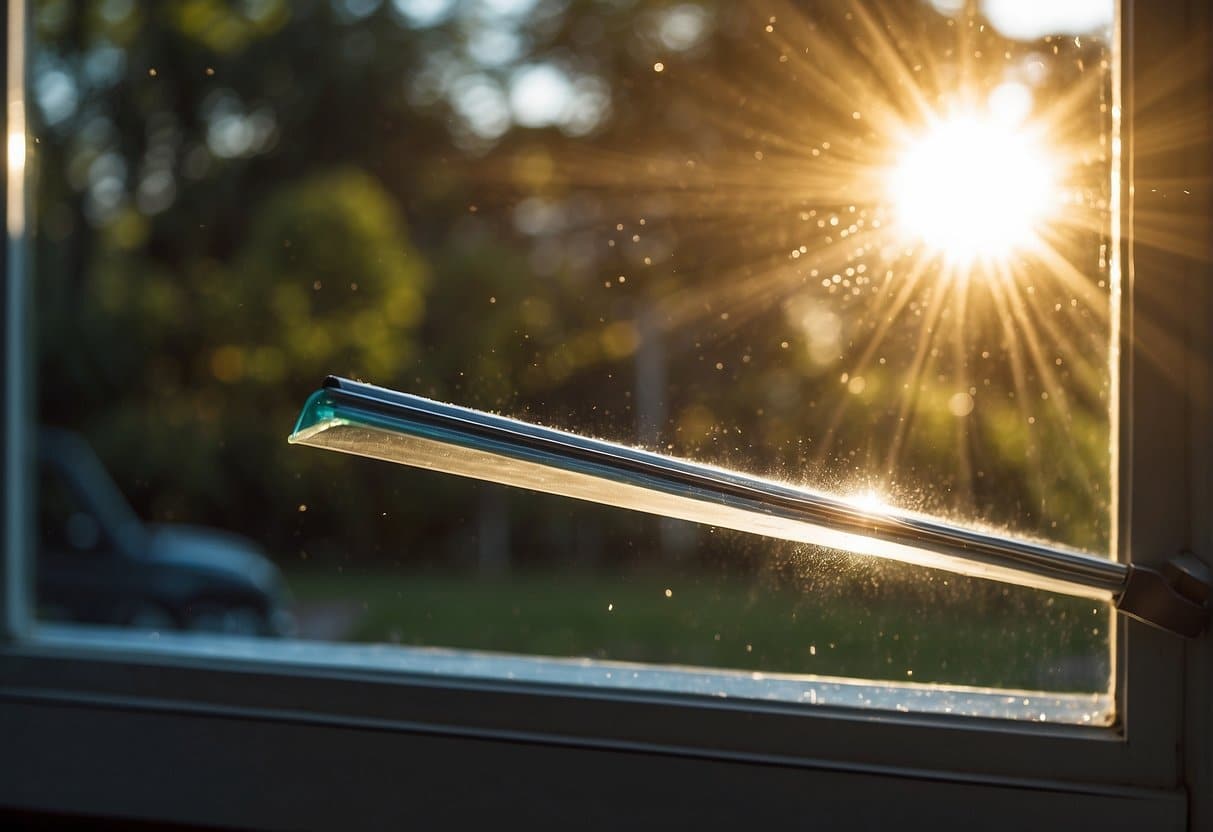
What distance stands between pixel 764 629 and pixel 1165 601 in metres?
0.29

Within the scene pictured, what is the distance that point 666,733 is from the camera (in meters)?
0.72

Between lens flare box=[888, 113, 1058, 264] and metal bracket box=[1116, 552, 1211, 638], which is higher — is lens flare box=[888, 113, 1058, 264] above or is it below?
above

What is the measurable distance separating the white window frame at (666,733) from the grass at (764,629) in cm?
6

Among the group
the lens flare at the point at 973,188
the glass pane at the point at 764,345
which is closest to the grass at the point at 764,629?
the glass pane at the point at 764,345

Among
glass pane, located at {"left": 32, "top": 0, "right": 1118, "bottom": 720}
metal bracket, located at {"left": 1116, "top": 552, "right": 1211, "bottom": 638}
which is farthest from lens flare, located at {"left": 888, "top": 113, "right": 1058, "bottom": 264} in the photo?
metal bracket, located at {"left": 1116, "top": 552, "right": 1211, "bottom": 638}

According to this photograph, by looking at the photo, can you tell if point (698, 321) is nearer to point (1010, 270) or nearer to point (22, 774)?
point (1010, 270)

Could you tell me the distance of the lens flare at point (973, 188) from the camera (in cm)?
72

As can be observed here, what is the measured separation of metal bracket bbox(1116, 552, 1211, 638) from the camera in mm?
593

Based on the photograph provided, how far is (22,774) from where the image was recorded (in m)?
0.83

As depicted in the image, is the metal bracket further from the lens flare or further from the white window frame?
the lens flare

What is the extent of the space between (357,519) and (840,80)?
1.86ft

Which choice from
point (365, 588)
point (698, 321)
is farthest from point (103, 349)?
point (698, 321)

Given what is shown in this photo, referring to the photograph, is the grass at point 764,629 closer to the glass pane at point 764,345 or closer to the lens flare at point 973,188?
Answer: the glass pane at point 764,345

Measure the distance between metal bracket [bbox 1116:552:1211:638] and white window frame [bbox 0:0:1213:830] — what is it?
0.07ft
